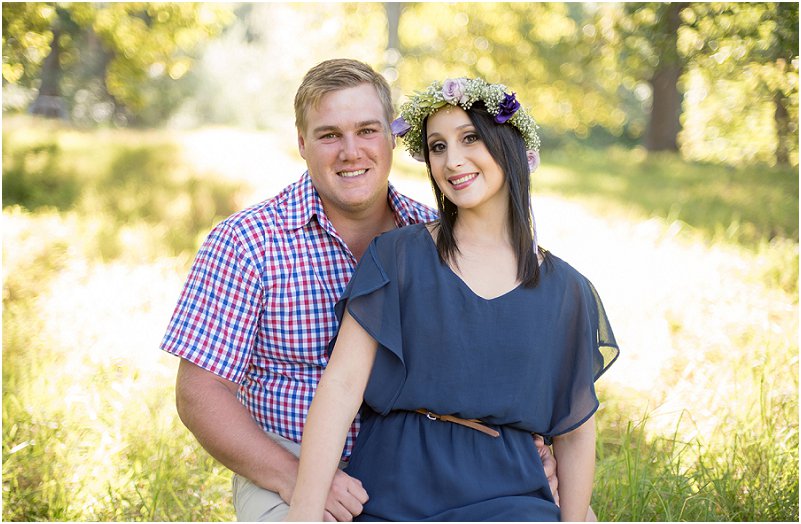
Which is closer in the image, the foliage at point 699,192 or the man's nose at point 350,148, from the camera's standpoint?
the man's nose at point 350,148

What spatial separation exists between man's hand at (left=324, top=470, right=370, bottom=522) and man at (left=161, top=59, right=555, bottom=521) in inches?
10.3

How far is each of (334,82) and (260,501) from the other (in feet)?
4.76

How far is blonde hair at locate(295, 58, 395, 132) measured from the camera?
297 cm

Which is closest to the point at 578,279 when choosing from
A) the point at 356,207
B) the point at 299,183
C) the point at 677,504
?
the point at 356,207

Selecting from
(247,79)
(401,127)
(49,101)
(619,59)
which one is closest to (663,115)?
(619,59)

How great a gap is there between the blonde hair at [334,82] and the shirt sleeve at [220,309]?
59cm

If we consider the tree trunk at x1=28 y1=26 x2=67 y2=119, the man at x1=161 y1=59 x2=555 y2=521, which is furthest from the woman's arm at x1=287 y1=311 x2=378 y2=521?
the tree trunk at x1=28 y1=26 x2=67 y2=119

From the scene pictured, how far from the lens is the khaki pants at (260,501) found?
2572mm

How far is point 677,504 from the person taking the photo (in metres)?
3.37

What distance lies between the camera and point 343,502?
2.33 m

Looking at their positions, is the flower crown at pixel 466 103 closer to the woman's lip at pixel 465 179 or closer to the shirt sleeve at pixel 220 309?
the woman's lip at pixel 465 179

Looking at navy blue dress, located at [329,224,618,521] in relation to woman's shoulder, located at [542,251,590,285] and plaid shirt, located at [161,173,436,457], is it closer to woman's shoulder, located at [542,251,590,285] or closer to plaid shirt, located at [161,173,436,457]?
woman's shoulder, located at [542,251,590,285]

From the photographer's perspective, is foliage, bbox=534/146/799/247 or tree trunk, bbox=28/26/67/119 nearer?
foliage, bbox=534/146/799/247

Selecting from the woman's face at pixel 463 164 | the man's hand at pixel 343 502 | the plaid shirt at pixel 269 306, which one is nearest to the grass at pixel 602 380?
the plaid shirt at pixel 269 306
